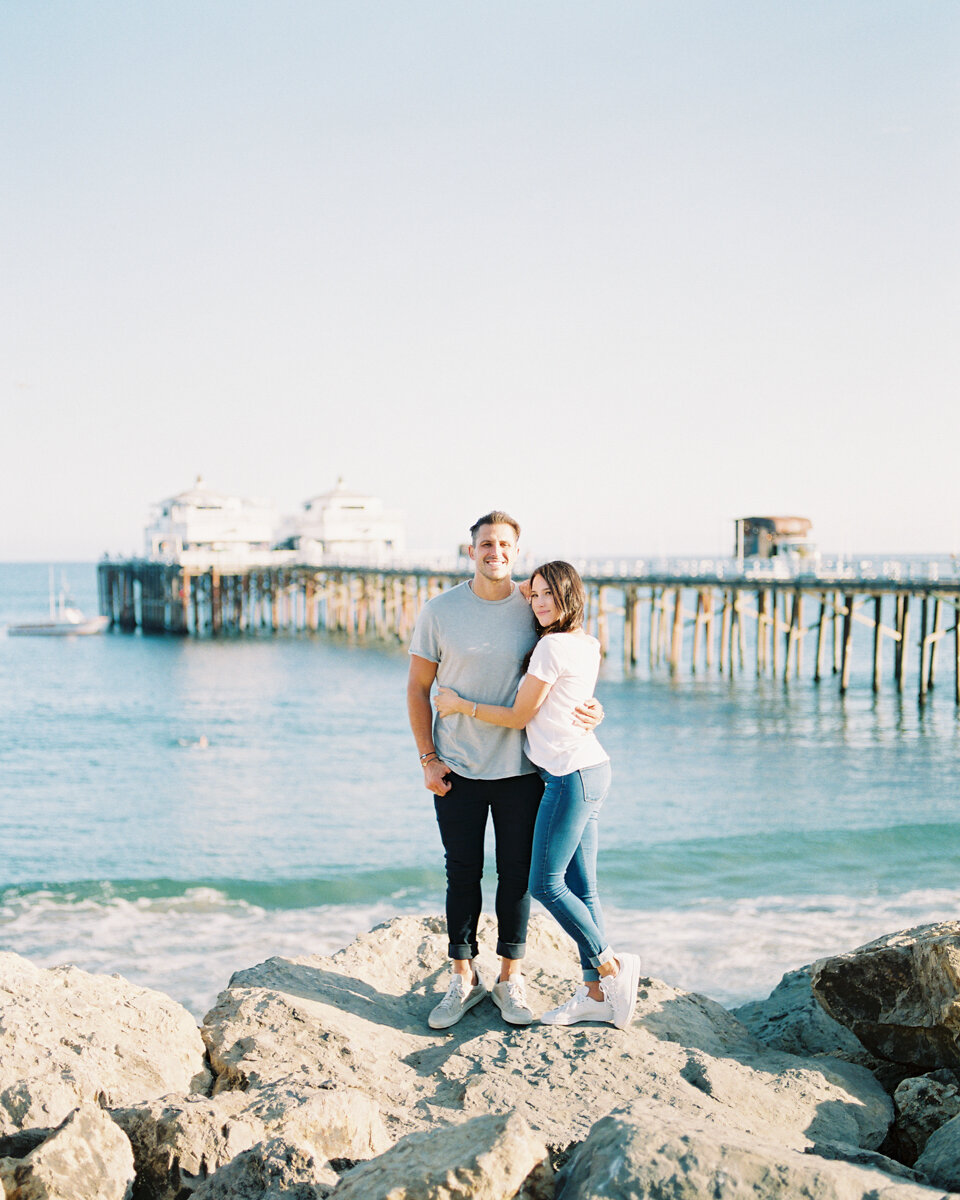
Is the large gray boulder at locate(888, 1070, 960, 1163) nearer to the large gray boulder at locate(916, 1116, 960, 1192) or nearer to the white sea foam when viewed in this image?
the large gray boulder at locate(916, 1116, 960, 1192)

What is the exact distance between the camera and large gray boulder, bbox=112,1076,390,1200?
298 centimetres

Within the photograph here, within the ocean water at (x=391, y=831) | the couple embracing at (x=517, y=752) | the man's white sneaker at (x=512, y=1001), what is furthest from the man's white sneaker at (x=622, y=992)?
the ocean water at (x=391, y=831)

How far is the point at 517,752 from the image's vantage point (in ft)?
13.1

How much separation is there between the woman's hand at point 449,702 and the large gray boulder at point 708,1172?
1.70 metres

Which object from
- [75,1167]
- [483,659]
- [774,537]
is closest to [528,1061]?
[483,659]

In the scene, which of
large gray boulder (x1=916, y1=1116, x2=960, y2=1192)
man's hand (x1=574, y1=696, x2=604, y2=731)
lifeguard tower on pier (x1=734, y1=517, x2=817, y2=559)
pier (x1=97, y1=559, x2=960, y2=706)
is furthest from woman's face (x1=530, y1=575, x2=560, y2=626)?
lifeguard tower on pier (x1=734, y1=517, x2=817, y2=559)

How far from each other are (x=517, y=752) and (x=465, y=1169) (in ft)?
5.62

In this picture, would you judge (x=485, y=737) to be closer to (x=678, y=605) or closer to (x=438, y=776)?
(x=438, y=776)

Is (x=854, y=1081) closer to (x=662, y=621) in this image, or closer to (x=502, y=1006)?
(x=502, y=1006)

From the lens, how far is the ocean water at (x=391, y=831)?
9.33 metres

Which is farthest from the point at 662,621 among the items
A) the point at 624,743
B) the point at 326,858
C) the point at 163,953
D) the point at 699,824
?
the point at 163,953

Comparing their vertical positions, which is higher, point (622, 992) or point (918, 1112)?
point (622, 992)

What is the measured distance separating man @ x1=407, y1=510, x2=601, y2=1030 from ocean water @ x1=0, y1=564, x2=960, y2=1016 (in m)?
4.00

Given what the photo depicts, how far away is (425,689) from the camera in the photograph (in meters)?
4.13
